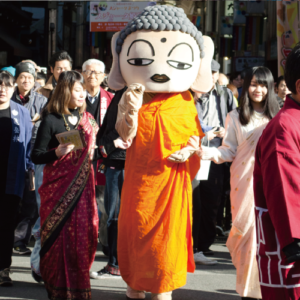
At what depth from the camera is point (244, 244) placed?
3705 mm

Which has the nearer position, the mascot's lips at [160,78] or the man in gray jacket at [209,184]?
the mascot's lips at [160,78]

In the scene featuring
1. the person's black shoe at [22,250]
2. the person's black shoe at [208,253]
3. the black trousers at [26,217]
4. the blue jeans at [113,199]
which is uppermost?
the blue jeans at [113,199]

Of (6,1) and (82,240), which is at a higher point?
(6,1)

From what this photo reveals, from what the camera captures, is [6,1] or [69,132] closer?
[69,132]

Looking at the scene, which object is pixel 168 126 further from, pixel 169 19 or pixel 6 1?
pixel 6 1

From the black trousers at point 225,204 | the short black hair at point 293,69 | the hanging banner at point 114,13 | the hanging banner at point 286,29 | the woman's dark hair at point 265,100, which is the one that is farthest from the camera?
the hanging banner at point 114,13

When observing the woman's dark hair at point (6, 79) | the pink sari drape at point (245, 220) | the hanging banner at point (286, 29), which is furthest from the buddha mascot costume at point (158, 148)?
the hanging banner at point (286, 29)

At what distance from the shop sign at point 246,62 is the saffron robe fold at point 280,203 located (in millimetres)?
14532

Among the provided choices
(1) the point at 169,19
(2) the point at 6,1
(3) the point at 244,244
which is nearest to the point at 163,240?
(3) the point at 244,244

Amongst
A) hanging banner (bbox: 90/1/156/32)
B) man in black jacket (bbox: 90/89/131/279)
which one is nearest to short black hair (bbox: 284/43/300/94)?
man in black jacket (bbox: 90/89/131/279)

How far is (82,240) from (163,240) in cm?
66

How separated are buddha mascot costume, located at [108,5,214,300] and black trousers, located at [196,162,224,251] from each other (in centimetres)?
164

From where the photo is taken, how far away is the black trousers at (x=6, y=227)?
13.8 feet

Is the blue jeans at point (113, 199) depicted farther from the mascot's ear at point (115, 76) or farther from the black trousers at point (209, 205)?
the black trousers at point (209, 205)
